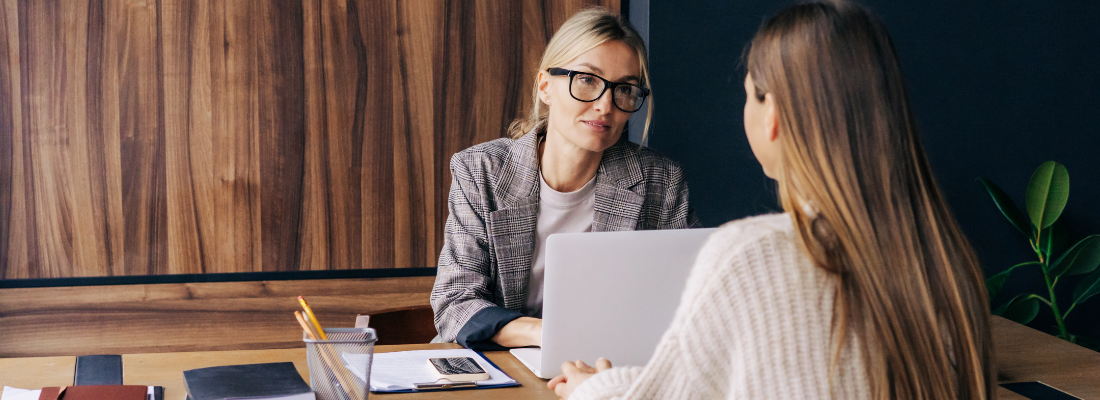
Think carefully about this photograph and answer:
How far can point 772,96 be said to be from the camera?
0.88 m

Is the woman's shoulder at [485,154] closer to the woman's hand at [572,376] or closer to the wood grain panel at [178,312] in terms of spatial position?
the woman's hand at [572,376]

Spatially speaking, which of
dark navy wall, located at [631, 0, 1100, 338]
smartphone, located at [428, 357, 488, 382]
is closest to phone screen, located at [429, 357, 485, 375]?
smartphone, located at [428, 357, 488, 382]

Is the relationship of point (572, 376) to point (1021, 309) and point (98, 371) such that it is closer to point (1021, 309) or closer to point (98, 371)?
point (98, 371)

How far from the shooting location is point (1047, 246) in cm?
253

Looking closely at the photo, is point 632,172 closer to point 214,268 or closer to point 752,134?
point 752,134

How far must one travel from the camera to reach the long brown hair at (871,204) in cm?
82

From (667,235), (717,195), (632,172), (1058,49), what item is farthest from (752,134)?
(1058,49)

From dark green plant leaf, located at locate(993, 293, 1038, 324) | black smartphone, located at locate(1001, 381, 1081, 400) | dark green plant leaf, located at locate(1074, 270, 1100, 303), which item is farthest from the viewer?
dark green plant leaf, located at locate(993, 293, 1038, 324)

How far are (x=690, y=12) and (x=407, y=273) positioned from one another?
137 centimetres

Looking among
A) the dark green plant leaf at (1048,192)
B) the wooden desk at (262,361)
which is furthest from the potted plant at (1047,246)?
the wooden desk at (262,361)

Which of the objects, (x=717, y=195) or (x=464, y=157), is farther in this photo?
(x=717, y=195)

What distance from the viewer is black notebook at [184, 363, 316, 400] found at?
3.49ft

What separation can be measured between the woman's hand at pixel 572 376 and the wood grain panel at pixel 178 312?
1.68m

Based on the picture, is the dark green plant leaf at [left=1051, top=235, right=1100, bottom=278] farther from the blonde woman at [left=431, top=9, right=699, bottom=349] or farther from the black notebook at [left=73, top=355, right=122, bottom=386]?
the black notebook at [left=73, top=355, right=122, bottom=386]
